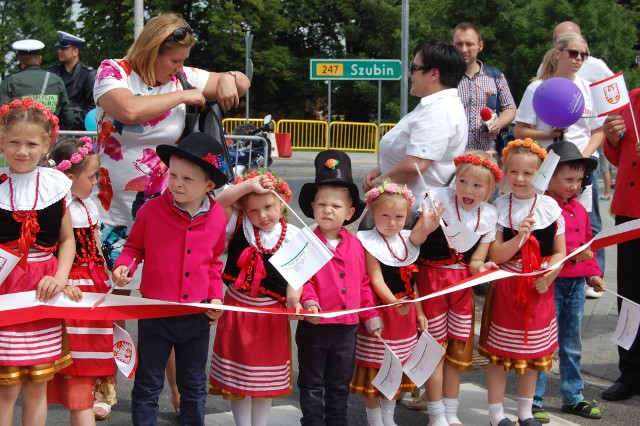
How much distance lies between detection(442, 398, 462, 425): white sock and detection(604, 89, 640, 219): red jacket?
175 centimetres

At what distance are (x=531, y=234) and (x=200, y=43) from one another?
3652cm

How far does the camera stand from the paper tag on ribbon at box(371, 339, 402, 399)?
449 centimetres

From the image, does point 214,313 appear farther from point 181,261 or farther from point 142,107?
point 142,107

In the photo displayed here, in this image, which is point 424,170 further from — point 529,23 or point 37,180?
point 529,23

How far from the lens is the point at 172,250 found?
4074mm

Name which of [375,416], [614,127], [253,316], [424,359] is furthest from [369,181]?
[614,127]

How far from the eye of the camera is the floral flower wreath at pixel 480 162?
15.3 ft

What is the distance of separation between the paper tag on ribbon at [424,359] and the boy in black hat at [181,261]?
1102 mm


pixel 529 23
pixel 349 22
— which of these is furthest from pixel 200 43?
pixel 529 23

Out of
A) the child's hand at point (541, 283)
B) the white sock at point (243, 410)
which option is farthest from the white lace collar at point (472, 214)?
the white sock at point (243, 410)

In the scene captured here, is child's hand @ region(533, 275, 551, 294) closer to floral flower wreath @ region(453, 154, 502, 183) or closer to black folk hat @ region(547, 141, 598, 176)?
floral flower wreath @ region(453, 154, 502, 183)

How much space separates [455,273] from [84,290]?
1938 millimetres

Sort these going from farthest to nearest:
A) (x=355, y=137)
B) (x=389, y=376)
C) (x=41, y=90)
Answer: (x=355, y=137) → (x=41, y=90) → (x=389, y=376)

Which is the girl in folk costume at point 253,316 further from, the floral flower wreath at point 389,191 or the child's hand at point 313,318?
the floral flower wreath at point 389,191
